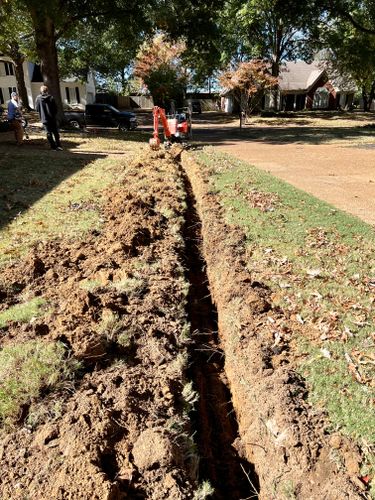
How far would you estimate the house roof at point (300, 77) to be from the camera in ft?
163

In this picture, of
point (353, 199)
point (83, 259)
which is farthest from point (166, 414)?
point (353, 199)

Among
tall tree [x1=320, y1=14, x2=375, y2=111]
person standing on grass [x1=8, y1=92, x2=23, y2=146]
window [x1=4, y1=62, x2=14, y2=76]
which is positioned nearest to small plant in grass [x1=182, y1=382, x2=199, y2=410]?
person standing on grass [x1=8, y1=92, x2=23, y2=146]

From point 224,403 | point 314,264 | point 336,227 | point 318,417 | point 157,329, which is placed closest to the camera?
point 318,417

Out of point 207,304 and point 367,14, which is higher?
point 367,14

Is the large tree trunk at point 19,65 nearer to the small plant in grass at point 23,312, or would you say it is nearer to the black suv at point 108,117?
the black suv at point 108,117

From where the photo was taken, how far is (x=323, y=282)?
4.78 m

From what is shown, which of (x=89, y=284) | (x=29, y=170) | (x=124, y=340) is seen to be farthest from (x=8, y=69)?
(x=124, y=340)

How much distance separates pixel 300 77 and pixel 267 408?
54.6 meters

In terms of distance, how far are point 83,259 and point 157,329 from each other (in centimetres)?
181

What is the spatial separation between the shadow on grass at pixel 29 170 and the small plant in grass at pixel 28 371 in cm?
363

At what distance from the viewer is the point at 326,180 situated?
34.8 feet

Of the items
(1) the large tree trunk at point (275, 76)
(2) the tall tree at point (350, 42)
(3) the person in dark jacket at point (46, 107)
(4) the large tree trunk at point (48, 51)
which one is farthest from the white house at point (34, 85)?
(3) the person in dark jacket at point (46, 107)

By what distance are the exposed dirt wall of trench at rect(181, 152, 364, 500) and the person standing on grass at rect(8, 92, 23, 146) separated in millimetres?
11166

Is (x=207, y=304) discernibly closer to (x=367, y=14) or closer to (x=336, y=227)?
(x=336, y=227)
